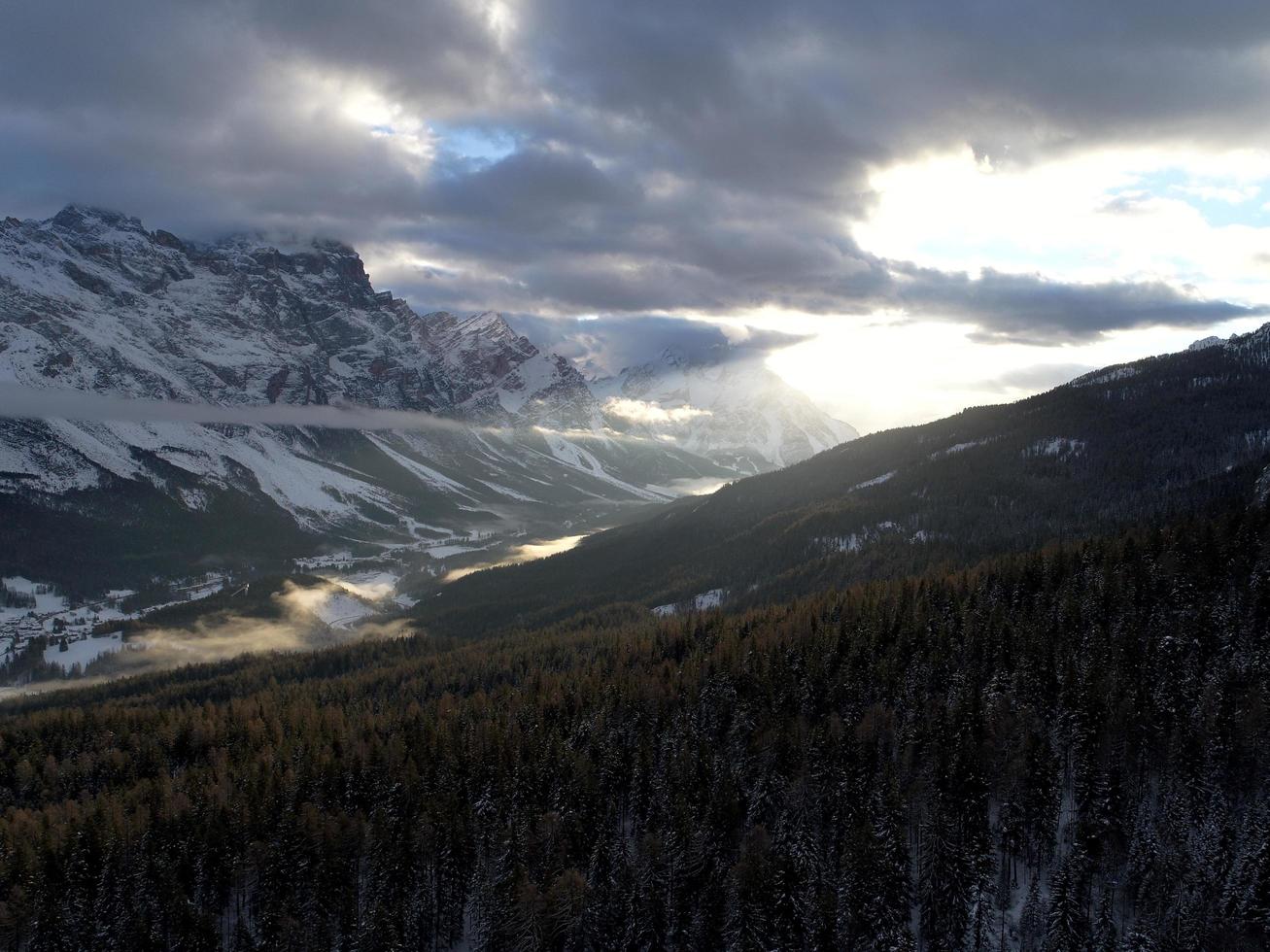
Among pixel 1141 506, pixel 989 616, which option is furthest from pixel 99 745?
pixel 1141 506

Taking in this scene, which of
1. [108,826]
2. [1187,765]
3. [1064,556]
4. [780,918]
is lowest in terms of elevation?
[780,918]

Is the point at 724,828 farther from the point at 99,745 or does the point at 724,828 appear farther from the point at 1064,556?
the point at 99,745

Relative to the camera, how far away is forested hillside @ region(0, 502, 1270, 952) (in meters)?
76.3

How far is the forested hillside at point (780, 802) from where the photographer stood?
250 feet

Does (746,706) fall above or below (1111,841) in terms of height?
above

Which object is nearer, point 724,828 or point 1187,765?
point 1187,765

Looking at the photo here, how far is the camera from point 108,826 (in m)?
87.2

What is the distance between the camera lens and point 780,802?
90.9 metres

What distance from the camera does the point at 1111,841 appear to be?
256ft

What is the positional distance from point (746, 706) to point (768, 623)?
3247 centimetres

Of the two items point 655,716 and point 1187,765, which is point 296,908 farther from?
point 1187,765

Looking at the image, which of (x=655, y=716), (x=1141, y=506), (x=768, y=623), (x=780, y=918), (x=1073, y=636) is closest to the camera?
(x=780, y=918)

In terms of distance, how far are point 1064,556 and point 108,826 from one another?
421ft

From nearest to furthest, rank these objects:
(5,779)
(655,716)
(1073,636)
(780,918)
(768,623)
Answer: (780,918) < (1073,636) < (655,716) < (5,779) < (768,623)
